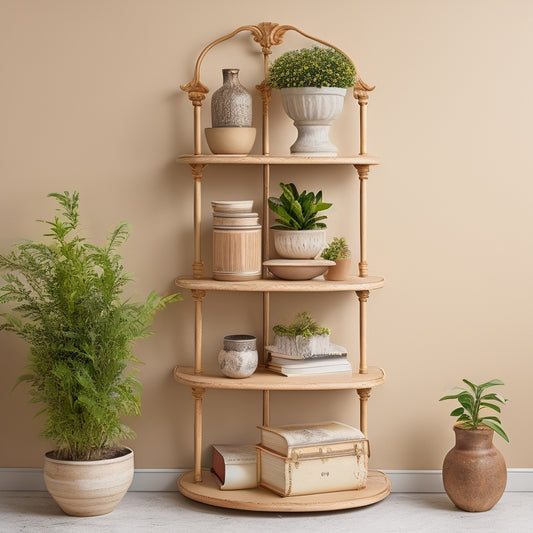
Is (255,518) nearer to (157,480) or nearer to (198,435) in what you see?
(198,435)

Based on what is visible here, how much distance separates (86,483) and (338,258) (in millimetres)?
1197

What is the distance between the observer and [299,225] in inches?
132

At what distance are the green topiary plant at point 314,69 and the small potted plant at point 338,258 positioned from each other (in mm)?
581

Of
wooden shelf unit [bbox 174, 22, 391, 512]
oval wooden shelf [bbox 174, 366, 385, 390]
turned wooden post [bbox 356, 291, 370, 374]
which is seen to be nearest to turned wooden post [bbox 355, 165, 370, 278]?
wooden shelf unit [bbox 174, 22, 391, 512]

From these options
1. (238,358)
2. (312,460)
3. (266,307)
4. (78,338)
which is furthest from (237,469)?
(78,338)

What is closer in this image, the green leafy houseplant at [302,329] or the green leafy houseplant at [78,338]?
the green leafy houseplant at [78,338]

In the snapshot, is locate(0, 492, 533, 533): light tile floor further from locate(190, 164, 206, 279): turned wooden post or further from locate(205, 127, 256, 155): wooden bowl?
locate(205, 127, 256, 155): wooden bowl

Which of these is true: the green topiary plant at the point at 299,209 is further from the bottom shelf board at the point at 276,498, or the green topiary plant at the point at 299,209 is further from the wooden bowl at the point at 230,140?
the bottom shelf board at the point at 276,498

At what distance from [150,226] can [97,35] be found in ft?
2.46

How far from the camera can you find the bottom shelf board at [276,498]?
322 centimetres

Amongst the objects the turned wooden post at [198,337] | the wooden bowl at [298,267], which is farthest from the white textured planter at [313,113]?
the turned wooden post at [198,337]

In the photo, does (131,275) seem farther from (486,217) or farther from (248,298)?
(486,217)

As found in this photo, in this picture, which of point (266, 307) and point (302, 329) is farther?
point (266, 307)

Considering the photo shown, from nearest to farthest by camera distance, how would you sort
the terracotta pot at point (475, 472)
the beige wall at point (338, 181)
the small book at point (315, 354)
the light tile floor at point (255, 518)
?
the light tile floor at point (255, 518), the terracotta pot at point (475, 472), the small book at point (315, 354), the beige wall at point (338, 181)
